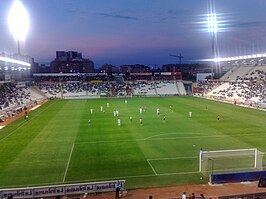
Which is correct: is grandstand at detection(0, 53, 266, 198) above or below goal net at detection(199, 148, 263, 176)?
above

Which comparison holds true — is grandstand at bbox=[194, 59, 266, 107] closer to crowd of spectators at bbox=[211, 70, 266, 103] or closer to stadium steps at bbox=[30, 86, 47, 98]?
crowd of spectators at bbox=[211, 70, 266, 103]

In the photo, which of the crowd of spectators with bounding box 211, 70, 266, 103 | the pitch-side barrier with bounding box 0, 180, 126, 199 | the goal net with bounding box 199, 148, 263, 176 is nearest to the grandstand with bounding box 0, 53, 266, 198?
the crowd of spectators with bounding box 211, 70, 266, 103

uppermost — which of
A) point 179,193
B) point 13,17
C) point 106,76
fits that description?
point 13,17

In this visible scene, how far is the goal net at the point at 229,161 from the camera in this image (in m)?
21.4

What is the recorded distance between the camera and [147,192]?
58.7 ft

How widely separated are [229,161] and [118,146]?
9.80 metres

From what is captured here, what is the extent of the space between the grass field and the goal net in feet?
2.65

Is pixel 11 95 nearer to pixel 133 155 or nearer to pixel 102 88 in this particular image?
pixel 102 88

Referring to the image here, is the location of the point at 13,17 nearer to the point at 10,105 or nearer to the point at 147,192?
the point at 10,105

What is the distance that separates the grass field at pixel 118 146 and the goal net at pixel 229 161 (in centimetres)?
81

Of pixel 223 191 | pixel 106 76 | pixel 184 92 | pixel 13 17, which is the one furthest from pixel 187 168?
pixel 106 76

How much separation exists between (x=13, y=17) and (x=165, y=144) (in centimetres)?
3839

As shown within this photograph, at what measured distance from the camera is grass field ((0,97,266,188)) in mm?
20719

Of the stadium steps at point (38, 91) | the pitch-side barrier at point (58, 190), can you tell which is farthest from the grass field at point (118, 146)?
the stadium steps at point (38, 91)
